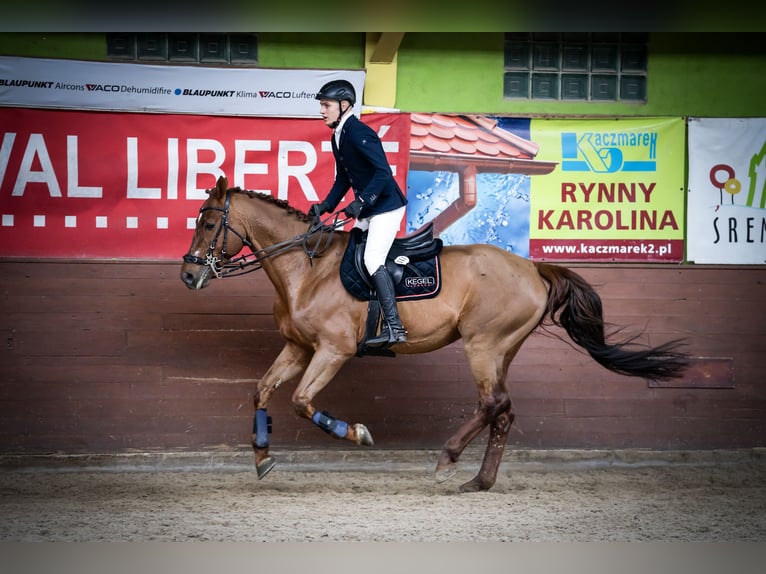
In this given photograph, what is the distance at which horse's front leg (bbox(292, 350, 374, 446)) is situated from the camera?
209 inches

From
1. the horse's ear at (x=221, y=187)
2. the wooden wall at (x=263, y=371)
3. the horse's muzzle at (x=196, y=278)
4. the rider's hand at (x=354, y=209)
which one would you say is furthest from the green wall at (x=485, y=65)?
the horse's muzzle at (x=196, y=278)

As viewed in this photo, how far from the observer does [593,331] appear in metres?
5.90

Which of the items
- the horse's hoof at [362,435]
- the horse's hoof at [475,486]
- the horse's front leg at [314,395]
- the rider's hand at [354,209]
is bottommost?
the horse's hoof at [475,486]

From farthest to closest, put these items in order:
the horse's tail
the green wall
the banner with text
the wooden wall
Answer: the banner with text, the green wall, the wooden wall, the horse's tail

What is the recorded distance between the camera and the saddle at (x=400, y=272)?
5.58m

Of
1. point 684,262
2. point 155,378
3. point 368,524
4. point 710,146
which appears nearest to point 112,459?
point 155,378

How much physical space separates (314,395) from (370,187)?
134 centimetres

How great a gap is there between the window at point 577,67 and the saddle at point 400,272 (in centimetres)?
200

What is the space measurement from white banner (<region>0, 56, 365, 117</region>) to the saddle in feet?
5.09

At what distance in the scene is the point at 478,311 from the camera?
5762 millimetres

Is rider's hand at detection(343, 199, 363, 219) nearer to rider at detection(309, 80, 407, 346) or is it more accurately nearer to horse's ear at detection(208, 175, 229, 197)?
rider at detection(309, 80, 407, 346)

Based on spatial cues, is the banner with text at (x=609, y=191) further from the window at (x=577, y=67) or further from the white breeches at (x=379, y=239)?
the white breeches at (x=379, y=239)

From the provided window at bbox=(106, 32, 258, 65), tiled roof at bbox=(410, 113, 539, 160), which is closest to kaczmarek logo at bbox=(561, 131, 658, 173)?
tiled roof at bbox=(410, 113, 539, 160)
